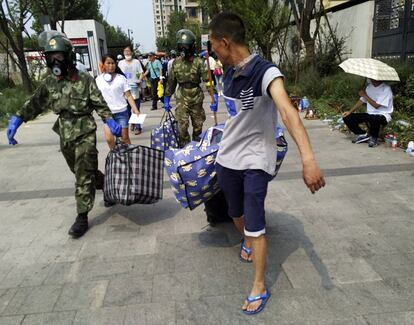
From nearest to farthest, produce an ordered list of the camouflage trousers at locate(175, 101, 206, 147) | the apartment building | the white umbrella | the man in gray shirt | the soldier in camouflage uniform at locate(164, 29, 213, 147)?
1. the man in gray shirt
2. the soldier in camouflage uniform at locate(164, 29, 213, 147)
3. the camouflage trousers at locate(175, 101, 206, 147)
4. the white umbrella
5. the apartment building

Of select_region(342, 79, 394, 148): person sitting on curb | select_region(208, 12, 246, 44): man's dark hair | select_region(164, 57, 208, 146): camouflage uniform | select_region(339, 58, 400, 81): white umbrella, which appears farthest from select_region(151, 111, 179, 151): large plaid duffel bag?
select_region(342, 79, 394, 148): person sitting on curb

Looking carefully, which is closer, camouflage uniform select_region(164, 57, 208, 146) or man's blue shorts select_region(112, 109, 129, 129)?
camouflage uniform select_region(164, 57, 208, 146)

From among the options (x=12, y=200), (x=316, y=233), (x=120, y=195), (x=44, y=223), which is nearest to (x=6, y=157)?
(x=12, y=200)

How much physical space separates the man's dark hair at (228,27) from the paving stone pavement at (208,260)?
1.69 meters

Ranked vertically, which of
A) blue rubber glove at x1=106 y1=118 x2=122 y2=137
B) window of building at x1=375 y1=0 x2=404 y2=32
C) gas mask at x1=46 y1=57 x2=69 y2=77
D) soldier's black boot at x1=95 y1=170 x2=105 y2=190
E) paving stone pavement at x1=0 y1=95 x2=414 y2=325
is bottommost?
paving stone pavement at x1=0 y1=95 x2=414 y2=325

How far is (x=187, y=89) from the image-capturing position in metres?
5.52

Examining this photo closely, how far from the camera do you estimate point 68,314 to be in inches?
101

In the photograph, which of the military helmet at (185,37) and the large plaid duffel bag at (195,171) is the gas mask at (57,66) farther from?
the military helmet at (185,37)

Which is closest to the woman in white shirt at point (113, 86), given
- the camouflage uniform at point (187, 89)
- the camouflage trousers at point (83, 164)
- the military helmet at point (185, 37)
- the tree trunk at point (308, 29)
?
the camouflage uniform at point (187, 89)

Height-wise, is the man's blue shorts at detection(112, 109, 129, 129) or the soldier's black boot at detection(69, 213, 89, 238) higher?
the man's blue shorts at detection(112, 109, 129, 129)

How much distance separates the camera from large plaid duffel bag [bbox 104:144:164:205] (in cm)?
366

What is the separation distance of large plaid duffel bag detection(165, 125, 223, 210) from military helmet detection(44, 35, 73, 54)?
1448mm

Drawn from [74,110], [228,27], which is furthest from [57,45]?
[228,27]

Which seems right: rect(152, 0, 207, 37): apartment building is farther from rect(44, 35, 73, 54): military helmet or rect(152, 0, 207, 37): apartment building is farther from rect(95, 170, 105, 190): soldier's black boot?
rect(44, 35, 73, 54): military helmet
